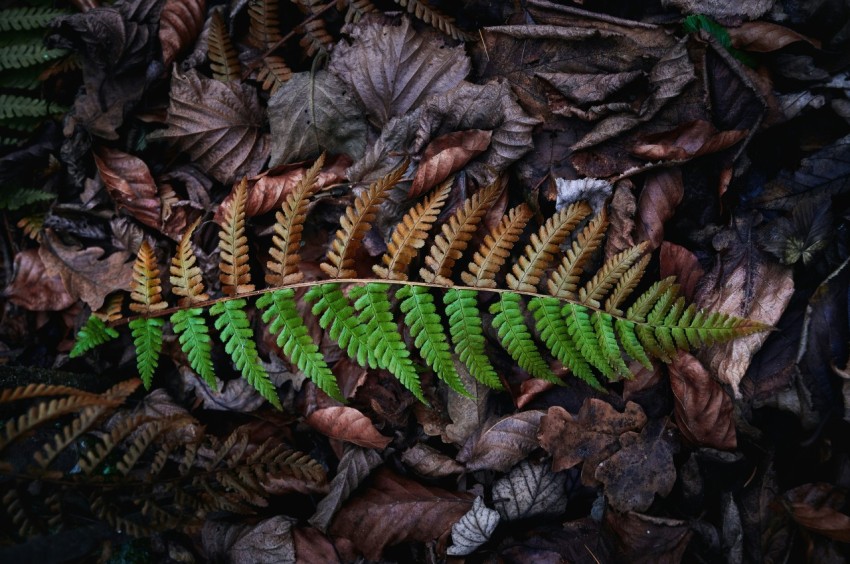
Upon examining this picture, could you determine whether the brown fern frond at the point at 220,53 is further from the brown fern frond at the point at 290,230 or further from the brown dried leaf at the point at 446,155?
the brown dried leaf at the point at 446,155

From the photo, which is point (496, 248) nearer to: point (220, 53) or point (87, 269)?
point (220, 53)

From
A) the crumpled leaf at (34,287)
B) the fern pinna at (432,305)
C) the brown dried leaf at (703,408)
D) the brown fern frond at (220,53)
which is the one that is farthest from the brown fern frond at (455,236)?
the crumpled leaf at (34,287)

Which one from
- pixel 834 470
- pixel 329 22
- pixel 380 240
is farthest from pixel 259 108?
pixel 834 470

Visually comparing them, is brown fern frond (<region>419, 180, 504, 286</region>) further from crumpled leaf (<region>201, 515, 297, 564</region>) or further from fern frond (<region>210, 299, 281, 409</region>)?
crumpled leaf (<region>201, 515, 297, 564</region>)

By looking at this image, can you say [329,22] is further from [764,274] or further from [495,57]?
[764,274]

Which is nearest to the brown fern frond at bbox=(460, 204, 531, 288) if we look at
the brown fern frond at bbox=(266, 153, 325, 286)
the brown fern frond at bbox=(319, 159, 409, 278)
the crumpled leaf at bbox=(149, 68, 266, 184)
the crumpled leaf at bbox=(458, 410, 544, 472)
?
the brown fern frond at bbox=(319, 159, 409, 278)

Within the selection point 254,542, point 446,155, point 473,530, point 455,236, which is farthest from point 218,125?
point 473,530
